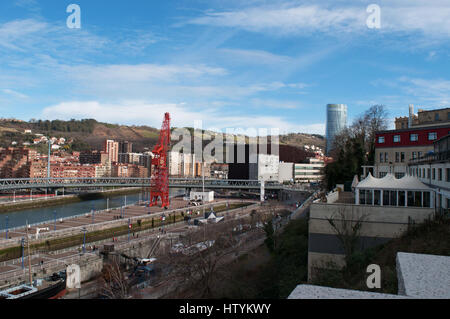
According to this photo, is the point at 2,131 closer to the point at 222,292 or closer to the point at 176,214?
the point at 176,214

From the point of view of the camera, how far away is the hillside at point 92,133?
12153 cm

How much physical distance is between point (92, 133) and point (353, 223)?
148 meters

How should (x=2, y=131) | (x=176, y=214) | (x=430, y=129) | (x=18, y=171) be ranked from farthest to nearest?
(x=2, y=131) < (x=18, y=171) < (x=176, y=214) < (x=430, y=129)

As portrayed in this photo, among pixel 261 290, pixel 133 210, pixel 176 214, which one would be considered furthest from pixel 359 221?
pixel 133 210

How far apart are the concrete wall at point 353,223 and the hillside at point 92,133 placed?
108m

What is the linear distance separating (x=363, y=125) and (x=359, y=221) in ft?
52.1

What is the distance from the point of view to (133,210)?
30766 mm

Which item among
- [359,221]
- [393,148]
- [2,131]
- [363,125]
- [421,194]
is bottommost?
[359,221]

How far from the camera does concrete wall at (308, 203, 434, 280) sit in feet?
29.1

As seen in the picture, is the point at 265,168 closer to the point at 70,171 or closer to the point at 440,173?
the point at 70,171

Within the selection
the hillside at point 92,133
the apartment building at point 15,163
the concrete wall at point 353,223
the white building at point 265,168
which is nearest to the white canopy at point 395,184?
the concrete wall at point 353,223

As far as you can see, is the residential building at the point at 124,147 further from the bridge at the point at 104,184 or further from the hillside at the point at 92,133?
the bridge at the point at 104,184

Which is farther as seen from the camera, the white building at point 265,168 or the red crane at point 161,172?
the white building at point 265,168
